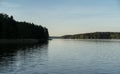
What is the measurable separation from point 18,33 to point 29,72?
149 meters

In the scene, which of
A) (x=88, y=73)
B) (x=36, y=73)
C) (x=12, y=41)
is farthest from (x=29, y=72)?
(x=12, y=41)

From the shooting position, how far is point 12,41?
564 feet

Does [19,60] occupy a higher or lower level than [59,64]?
higher

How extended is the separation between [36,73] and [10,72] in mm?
3420

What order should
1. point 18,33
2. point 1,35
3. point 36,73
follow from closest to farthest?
point 36,73
point 1,35
point 18,33

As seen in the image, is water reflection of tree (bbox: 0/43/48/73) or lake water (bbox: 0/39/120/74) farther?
water reflection of tree (bbox: 0/43/48/73)

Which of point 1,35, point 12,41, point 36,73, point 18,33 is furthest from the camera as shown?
point 18,33

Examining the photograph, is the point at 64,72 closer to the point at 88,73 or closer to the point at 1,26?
the point at 88,73

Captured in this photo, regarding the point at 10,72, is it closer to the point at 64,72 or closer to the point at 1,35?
the point at 64,72

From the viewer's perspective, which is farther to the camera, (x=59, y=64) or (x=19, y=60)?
(x=19, y=60)

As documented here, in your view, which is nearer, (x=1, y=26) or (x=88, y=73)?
(x=88, y=73)

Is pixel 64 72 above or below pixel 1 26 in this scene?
below

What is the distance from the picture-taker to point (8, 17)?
188000mm

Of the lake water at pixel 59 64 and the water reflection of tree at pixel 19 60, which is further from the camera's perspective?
the water reflection of tree at pixel 19 60
